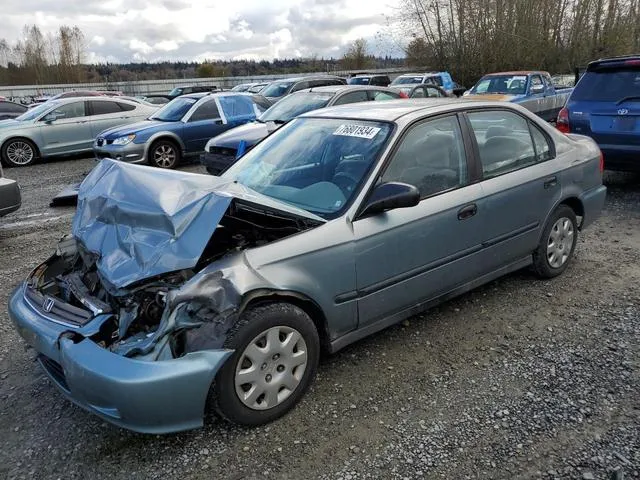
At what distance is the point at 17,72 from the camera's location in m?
48.5

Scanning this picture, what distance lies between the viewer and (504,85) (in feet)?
43.8

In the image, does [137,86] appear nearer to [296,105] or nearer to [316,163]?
[296,105]

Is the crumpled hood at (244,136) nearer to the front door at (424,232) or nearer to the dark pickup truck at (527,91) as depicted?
the front door at (424,232)

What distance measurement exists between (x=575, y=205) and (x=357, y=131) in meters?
2.32

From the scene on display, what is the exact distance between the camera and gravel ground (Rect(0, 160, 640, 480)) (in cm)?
253

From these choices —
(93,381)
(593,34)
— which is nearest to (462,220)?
(93,381)

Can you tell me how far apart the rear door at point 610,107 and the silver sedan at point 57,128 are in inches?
416

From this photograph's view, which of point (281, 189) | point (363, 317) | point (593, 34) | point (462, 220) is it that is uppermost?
point (593, 34)

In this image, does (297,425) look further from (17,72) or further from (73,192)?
(17,72)

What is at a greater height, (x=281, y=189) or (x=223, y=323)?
(x=281, y=189)

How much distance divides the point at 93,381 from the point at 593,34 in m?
32.2

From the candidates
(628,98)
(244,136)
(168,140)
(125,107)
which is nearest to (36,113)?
(125,107)

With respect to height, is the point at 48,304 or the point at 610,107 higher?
the point at 610,107

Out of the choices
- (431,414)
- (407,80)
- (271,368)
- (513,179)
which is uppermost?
(407,80)
